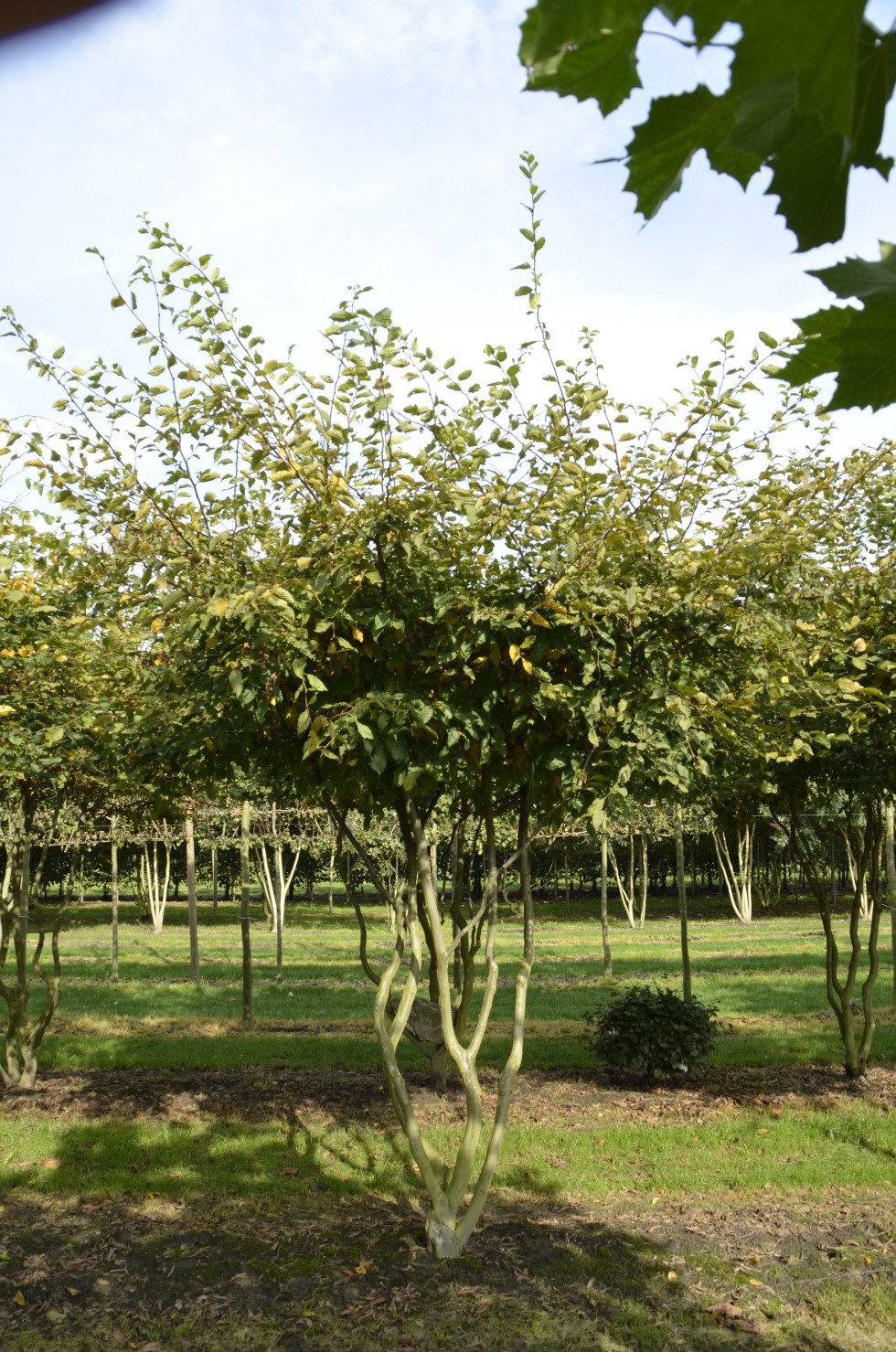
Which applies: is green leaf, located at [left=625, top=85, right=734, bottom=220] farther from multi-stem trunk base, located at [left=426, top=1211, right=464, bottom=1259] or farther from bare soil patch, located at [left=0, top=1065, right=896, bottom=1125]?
bare soil patch, located at [left=0, top=1065, right=896, bottom=1125]

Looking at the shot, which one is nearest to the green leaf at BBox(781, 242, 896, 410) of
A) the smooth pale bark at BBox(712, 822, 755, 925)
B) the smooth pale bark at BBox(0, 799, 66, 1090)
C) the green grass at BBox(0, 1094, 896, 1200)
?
the green grass at BBox(0, 1094, 896, 1200)

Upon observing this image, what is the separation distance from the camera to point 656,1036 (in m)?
8.33

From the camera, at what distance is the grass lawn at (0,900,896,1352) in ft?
13.4

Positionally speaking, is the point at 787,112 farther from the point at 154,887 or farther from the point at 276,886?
the point at 154,887

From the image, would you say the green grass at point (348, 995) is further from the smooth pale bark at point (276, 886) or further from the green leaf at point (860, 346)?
the green leaf at point (860, 346)

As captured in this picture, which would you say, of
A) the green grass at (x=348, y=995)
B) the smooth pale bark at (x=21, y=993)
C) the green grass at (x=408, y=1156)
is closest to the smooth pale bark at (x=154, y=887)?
the green grass at (x=348, y=995)

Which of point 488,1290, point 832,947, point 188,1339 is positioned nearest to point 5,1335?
point 188,1339

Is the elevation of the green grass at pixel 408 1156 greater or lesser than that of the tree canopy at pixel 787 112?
lesser

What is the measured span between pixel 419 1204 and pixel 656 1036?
3.41 meters

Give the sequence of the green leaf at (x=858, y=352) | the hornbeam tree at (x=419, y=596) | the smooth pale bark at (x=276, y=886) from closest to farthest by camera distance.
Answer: the green leaf at (x=858, y=352) < the hornbeam tree at (x=419, y=596) < the smooth pale bark at (x=276, y=886)

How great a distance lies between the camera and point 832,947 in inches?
328

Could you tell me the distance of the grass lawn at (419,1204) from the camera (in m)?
4.07

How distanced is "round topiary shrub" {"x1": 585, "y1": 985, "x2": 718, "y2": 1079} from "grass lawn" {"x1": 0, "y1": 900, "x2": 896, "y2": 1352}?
0.84 ft

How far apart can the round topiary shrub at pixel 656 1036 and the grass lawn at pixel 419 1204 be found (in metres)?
0.26
